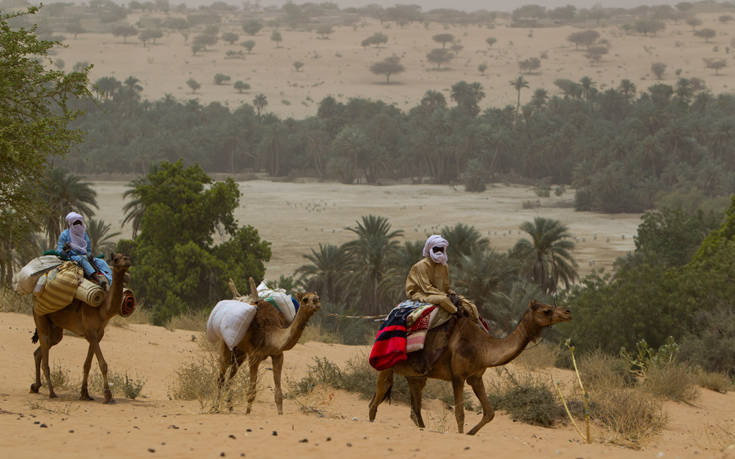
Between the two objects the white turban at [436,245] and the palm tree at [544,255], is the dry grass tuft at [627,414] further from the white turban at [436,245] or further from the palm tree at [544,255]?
the palm tree at [544,255]

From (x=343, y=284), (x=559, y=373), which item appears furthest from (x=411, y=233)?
(x=559, y=373)

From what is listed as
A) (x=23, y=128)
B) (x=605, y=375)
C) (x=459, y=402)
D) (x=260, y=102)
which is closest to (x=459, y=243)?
(x=605, y=375)

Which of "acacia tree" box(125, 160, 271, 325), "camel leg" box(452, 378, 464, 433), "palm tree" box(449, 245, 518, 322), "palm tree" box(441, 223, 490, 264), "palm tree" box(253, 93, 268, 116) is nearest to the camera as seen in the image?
"camel leg" box(452, 378, 464, 433)

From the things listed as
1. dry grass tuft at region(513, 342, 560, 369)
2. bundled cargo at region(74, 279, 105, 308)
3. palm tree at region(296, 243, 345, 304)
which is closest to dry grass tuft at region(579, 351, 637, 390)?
dry grass tuft at region(513, 342, 560, 369)

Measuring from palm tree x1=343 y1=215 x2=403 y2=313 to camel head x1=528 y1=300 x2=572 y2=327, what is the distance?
105 feet

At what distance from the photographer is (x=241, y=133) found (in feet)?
395

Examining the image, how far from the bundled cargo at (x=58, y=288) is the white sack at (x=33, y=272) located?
0.38 feet

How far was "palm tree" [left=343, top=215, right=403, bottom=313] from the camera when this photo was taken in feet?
142

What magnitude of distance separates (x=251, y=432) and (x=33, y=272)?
14.4 feet

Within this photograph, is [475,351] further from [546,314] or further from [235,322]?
[235,322]

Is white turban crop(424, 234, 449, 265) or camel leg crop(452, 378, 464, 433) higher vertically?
white turban crop(424, 234, 449, 265)

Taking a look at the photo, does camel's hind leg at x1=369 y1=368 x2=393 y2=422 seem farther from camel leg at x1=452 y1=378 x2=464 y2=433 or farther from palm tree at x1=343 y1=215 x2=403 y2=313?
palm tree at x1=343 y1=215 x2=403 y2=313

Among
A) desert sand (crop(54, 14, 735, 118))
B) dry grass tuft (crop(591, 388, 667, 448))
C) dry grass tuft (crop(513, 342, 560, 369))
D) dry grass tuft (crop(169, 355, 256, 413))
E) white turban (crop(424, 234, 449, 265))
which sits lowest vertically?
dry grass tuft (crop(513, 342, 560, 369))

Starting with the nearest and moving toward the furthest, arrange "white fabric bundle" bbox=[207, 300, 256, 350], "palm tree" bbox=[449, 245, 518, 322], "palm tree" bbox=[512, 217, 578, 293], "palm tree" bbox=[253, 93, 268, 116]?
"white fabric bundle" bbox=[207, 300, 256, 350]
"palm tree" bbox=[449, 245, 518, 322]
"palm tree" bbox=[512, 217, 578, 293]
"palm tree" bbox=[253, 93, 268, 116]
